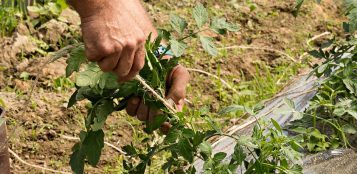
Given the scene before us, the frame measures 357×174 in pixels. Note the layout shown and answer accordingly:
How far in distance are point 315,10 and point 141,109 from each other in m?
3.17

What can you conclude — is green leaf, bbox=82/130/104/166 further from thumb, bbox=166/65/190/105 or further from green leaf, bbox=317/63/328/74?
green leaf, bbox=317/63/328/74

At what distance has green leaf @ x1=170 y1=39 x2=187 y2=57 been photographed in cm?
224

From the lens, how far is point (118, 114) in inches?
163

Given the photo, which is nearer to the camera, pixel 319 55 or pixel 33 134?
pixel 319 55

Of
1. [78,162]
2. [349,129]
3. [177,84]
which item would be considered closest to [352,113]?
[349,129]

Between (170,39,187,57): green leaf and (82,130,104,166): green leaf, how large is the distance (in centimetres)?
33

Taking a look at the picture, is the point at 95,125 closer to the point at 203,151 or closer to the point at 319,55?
the point at 203,151

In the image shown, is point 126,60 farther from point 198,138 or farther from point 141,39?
point 198,138

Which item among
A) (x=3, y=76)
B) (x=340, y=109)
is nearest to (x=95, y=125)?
(x=340, y=109)

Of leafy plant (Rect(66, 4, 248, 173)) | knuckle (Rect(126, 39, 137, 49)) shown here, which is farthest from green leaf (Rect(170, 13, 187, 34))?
knuckle (Rect(126, 39, 137, 49))

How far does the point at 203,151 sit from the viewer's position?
2328mm

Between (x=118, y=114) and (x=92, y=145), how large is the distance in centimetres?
181

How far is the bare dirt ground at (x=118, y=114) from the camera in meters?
3.79

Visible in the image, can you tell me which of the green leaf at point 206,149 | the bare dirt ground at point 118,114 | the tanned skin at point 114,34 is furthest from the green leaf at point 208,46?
the bare dirt ground at point 118,114
